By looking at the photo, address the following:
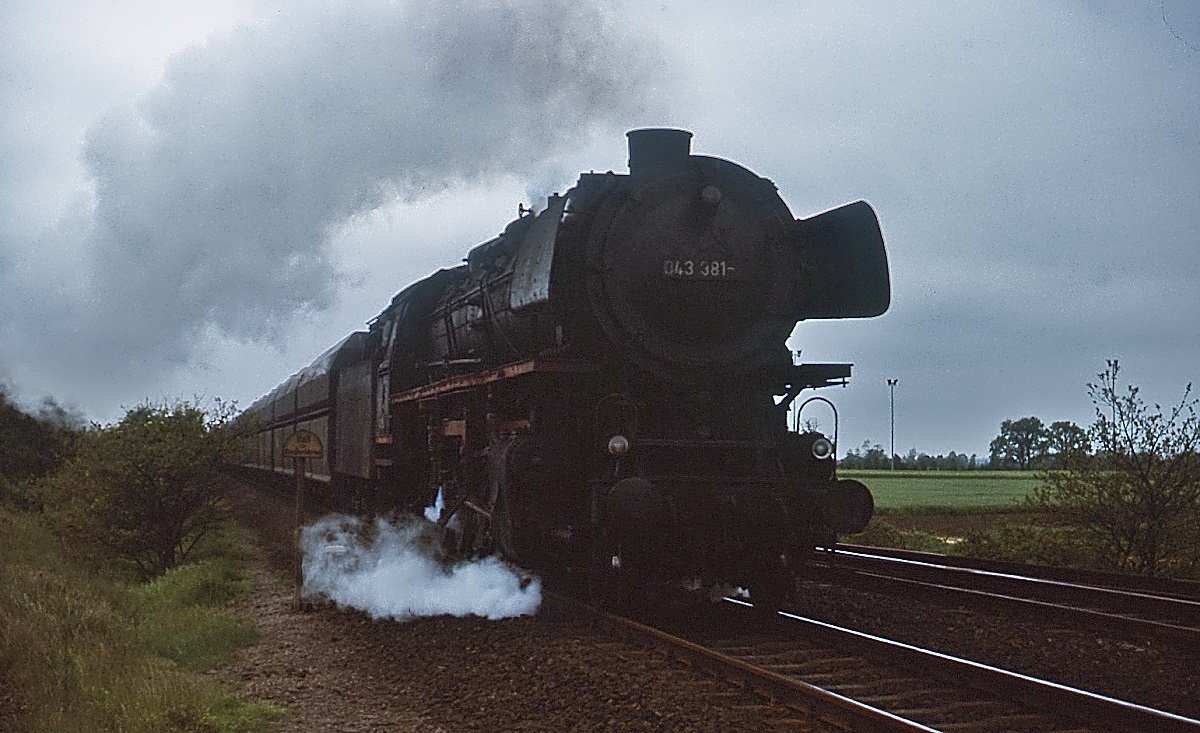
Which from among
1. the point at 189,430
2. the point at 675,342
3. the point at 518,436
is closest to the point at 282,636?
the point at 518,436

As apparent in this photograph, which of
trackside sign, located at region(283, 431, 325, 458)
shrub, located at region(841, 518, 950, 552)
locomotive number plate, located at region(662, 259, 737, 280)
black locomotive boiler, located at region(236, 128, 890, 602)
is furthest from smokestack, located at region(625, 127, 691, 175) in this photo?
shrub, located at region(841, 518, 950, 552)

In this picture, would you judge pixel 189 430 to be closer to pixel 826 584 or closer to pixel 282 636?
pixel 282 636

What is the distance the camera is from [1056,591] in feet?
36.0

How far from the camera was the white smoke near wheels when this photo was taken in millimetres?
10133

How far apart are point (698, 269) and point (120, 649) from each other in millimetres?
5298

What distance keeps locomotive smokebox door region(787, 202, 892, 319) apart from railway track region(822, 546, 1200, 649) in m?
2.49

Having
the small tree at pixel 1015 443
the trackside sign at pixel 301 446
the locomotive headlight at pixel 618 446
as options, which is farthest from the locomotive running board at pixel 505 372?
the small tree at pixel 1015 443

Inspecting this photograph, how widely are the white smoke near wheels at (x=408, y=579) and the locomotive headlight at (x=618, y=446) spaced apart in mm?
2022

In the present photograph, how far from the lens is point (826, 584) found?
12.1 m

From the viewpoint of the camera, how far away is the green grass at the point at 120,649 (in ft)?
21.7

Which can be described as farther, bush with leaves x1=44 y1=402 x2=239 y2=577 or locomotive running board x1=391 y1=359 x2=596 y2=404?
bush with leaves x1=44 y1=402 x2=239 y2=577

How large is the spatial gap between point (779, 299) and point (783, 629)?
8.53ft

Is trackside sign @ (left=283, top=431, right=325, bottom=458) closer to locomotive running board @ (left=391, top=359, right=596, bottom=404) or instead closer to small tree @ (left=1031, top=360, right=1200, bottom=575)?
locomotive running board @ (left=391, top=359, right=596, bottom=404)

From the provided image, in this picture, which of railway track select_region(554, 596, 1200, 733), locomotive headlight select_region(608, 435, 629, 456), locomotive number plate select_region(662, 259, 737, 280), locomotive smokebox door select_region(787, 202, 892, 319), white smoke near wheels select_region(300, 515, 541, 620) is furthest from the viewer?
white smoke near wheels select_region(300, 515, 541, 620)
